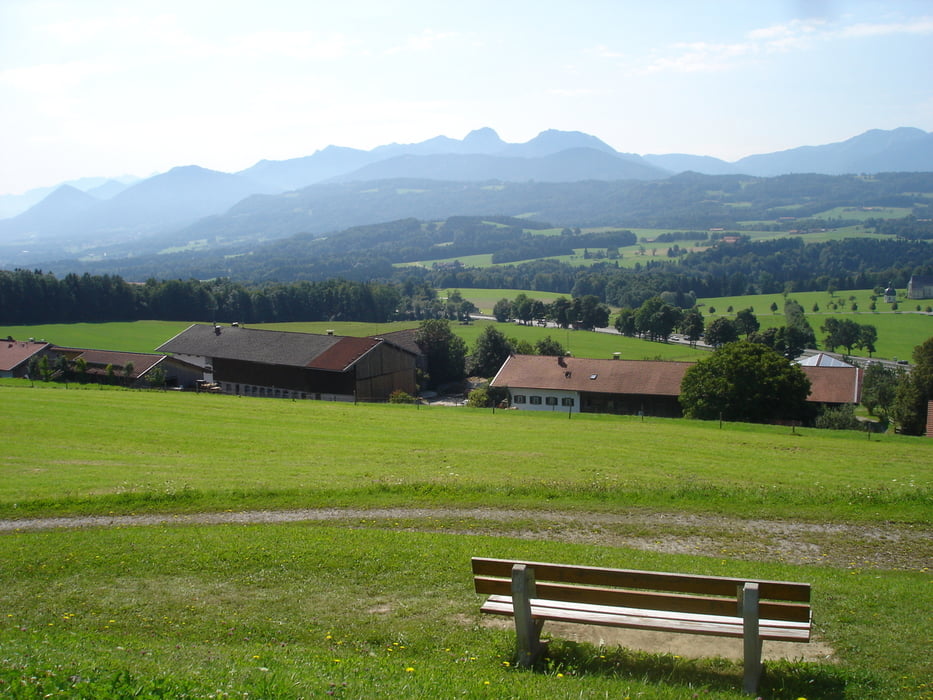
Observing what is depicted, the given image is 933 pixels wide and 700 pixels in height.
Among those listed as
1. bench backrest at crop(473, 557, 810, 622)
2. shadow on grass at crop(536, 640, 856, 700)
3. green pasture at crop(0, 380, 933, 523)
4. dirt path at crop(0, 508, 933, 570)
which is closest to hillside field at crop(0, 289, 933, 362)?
green pasture at crop(0, 380, 933, 523)

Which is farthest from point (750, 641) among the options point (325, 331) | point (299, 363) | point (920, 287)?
point (920, 287)

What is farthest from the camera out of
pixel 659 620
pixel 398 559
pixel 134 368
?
pixel 134 368

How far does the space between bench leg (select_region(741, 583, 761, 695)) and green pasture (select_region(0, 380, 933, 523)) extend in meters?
9.21

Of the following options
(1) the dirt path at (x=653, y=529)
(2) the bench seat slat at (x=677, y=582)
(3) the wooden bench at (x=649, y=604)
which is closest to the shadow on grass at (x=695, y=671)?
(3) the wooden bench at (x=649, y=604)

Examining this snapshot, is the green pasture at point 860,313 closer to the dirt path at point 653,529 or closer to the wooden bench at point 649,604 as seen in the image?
A: the dirt path at point 653,529

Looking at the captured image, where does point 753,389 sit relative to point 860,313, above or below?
above

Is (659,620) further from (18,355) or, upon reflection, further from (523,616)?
(18,355)

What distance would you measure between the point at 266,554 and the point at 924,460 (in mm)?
25122

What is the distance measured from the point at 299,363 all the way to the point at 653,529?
5702 cm

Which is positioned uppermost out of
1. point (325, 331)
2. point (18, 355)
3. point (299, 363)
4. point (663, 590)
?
point (663, 590)

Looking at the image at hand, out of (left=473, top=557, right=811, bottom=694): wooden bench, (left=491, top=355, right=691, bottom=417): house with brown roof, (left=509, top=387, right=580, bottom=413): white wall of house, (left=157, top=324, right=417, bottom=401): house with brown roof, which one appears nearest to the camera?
(left=473, top=557, right=811, bottom=694): wooden bench

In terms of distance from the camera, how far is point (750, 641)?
282 inches

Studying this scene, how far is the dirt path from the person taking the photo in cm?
1324

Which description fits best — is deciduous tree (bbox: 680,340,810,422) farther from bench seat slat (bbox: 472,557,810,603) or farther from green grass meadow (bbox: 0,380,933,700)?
bench seat slat (bbox: 472,557,810,603)
